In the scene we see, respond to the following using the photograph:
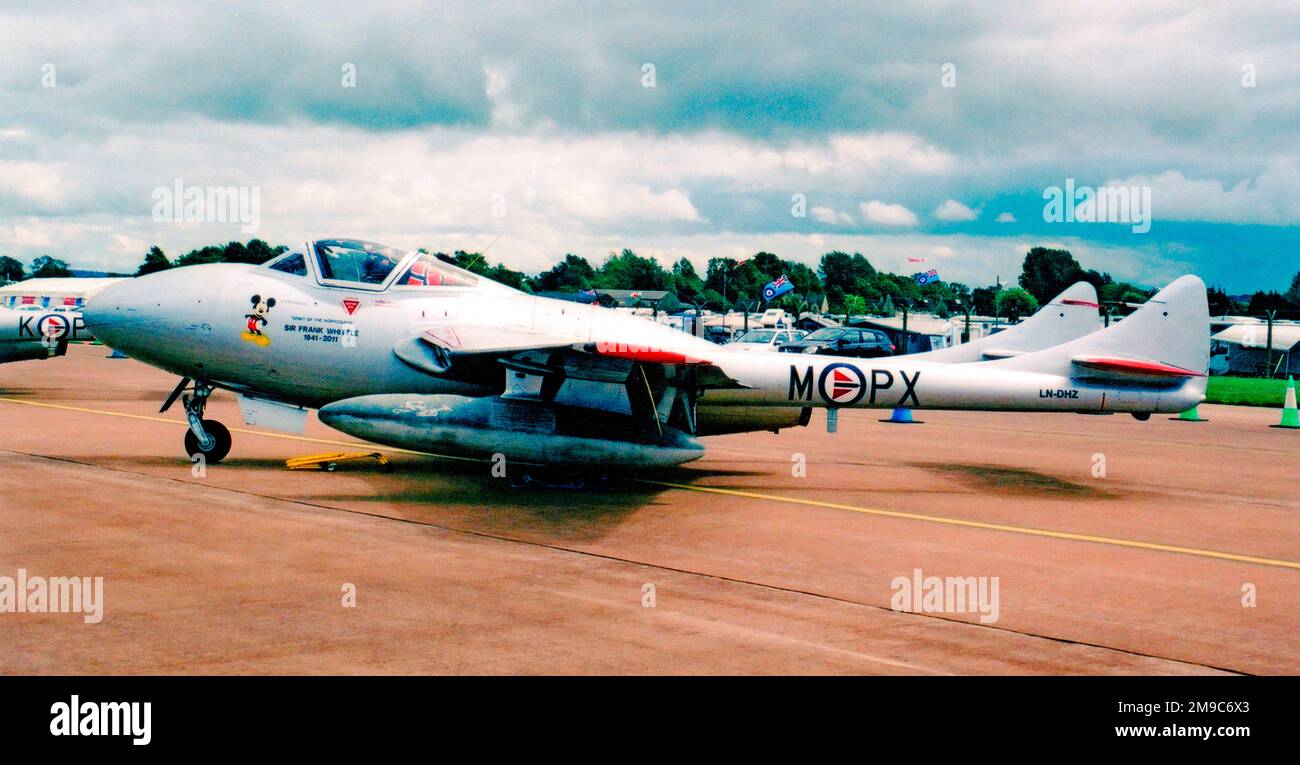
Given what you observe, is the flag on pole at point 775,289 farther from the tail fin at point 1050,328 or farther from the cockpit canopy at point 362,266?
the cockpit canopy at point 362,266

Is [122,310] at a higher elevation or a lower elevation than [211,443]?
higher

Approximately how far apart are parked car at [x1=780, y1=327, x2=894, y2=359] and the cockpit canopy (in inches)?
1052

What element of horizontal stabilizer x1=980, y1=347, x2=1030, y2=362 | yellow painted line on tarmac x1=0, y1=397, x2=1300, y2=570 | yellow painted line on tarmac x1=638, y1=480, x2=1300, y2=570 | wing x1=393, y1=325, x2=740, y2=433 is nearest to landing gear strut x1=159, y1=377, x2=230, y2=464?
wing x1=393, y1=325, x2=740, y2=433

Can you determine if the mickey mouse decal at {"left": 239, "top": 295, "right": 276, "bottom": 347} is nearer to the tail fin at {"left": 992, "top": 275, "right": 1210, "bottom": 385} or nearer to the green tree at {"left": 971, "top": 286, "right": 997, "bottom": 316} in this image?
the tail fin at {"left": 992, "top": 275, "right": 1210, "bottom": 385}

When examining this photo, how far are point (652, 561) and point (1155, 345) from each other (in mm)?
8762

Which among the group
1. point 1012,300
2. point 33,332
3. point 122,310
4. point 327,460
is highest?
point 1012,300

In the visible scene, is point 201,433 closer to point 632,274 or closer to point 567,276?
point 567,276

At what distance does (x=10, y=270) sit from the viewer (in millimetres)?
132875

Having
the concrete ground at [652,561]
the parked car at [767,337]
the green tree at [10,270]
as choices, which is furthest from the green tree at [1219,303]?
the green tree at [10,270]

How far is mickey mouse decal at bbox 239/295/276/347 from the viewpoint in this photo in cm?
1382

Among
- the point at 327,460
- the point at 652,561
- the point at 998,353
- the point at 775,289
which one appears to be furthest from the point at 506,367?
the point at 775,289

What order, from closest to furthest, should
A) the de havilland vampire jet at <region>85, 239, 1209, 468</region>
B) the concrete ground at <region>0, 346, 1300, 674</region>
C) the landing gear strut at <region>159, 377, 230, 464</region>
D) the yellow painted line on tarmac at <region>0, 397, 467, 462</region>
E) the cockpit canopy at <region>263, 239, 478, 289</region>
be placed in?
the concrete ground at <region>0, 346, 1300, 674</region>
the de havilland vampire jet at <region>85, 239, 1209, 468</region>
the cockpit canopy at <region>263, 239, 478, 289</region>
the landing gear strut at <region>159, 377, 230, 464</region>
the yellow painted line on tarmac at <region>0, 397, 467, 462</region>

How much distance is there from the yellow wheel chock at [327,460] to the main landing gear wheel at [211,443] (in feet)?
2.82
